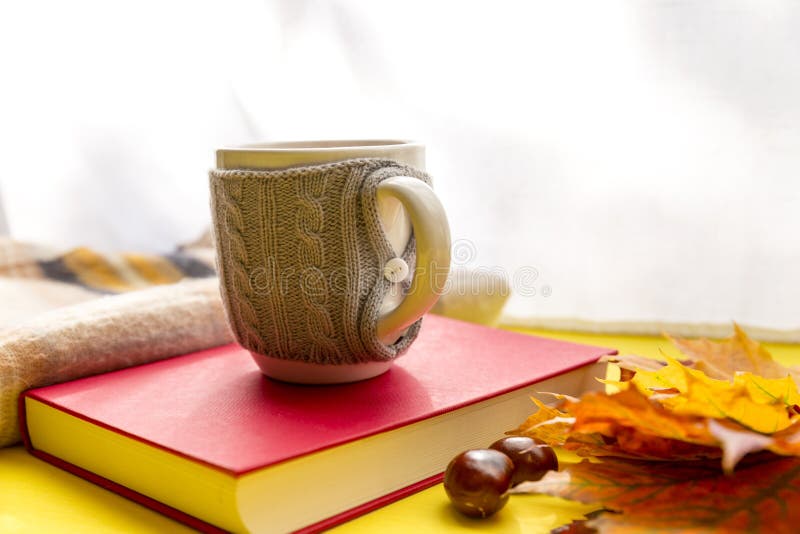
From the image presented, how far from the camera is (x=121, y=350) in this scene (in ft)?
2.20

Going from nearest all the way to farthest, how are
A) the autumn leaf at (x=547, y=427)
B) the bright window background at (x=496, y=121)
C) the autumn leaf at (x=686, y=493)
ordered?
the autumn leaf at (x=686, y=493), the autumn leaf at (x=547, y=427), the bright window background at (x=496, y=121)

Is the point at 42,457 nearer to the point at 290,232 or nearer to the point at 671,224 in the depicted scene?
the point at 290,232

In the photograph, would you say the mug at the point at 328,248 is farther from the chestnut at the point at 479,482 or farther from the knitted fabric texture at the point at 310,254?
the chestnut at the point at 479,482

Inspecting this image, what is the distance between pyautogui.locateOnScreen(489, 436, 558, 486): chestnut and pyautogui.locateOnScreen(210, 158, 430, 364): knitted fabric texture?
12 centimetres

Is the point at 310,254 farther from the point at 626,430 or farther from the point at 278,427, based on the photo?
the point at 626,430

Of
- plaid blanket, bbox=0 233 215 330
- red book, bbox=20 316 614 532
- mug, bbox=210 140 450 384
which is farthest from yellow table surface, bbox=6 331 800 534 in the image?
plaid blanket, bbox=0 233 215 330

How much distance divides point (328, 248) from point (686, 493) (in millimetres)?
271

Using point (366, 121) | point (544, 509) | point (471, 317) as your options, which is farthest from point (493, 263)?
point (544, 509)

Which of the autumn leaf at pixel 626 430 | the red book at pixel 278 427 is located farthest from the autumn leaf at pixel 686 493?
the red book at pixel 278 427

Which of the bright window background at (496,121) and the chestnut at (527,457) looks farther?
the bright window background at (496,121)

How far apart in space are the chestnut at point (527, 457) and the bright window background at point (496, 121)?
1.46 feet

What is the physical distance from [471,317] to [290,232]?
0.38 m

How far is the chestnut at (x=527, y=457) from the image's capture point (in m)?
0.52

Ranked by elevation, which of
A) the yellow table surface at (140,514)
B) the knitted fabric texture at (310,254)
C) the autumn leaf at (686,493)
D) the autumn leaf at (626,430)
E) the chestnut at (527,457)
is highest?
the knitted fabric texture at (310,254)
